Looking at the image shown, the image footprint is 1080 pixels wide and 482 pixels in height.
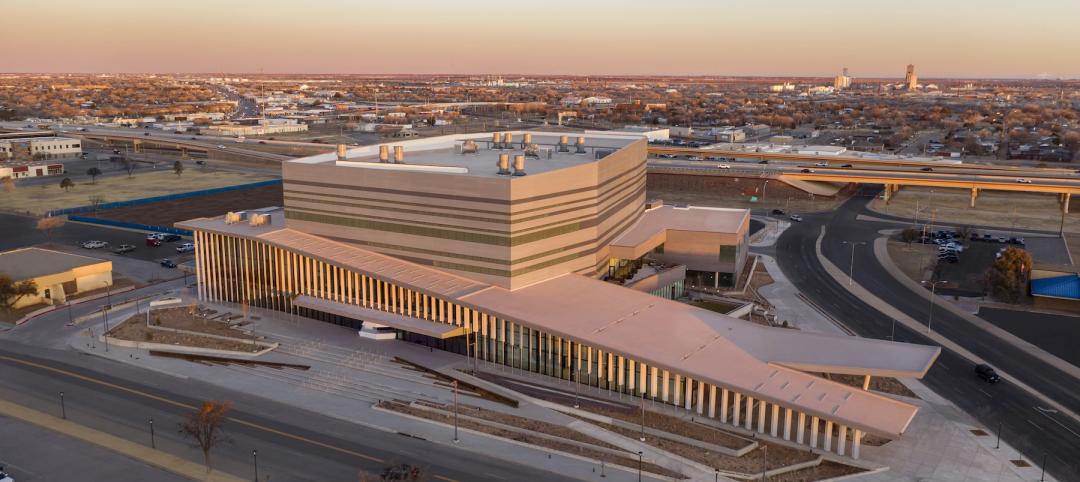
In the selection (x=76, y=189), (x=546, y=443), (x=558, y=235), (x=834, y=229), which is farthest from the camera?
(x=76, y=189)

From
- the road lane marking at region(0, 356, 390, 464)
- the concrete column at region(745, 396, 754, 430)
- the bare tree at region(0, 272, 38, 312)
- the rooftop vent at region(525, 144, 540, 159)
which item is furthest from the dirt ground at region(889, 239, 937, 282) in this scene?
the bare tree at region(0, 272, 38, 312)

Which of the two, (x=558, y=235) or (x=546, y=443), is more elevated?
(x=558, y=235)

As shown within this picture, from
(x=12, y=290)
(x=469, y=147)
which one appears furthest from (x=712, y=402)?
(x=12, y=290)

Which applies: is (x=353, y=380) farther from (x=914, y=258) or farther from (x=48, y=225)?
(x=914, y=258)

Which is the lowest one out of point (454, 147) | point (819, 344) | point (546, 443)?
point (546, 443)

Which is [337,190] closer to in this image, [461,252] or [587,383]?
[461,252]

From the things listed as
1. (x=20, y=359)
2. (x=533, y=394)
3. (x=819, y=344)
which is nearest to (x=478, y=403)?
(x=533, y=394)
